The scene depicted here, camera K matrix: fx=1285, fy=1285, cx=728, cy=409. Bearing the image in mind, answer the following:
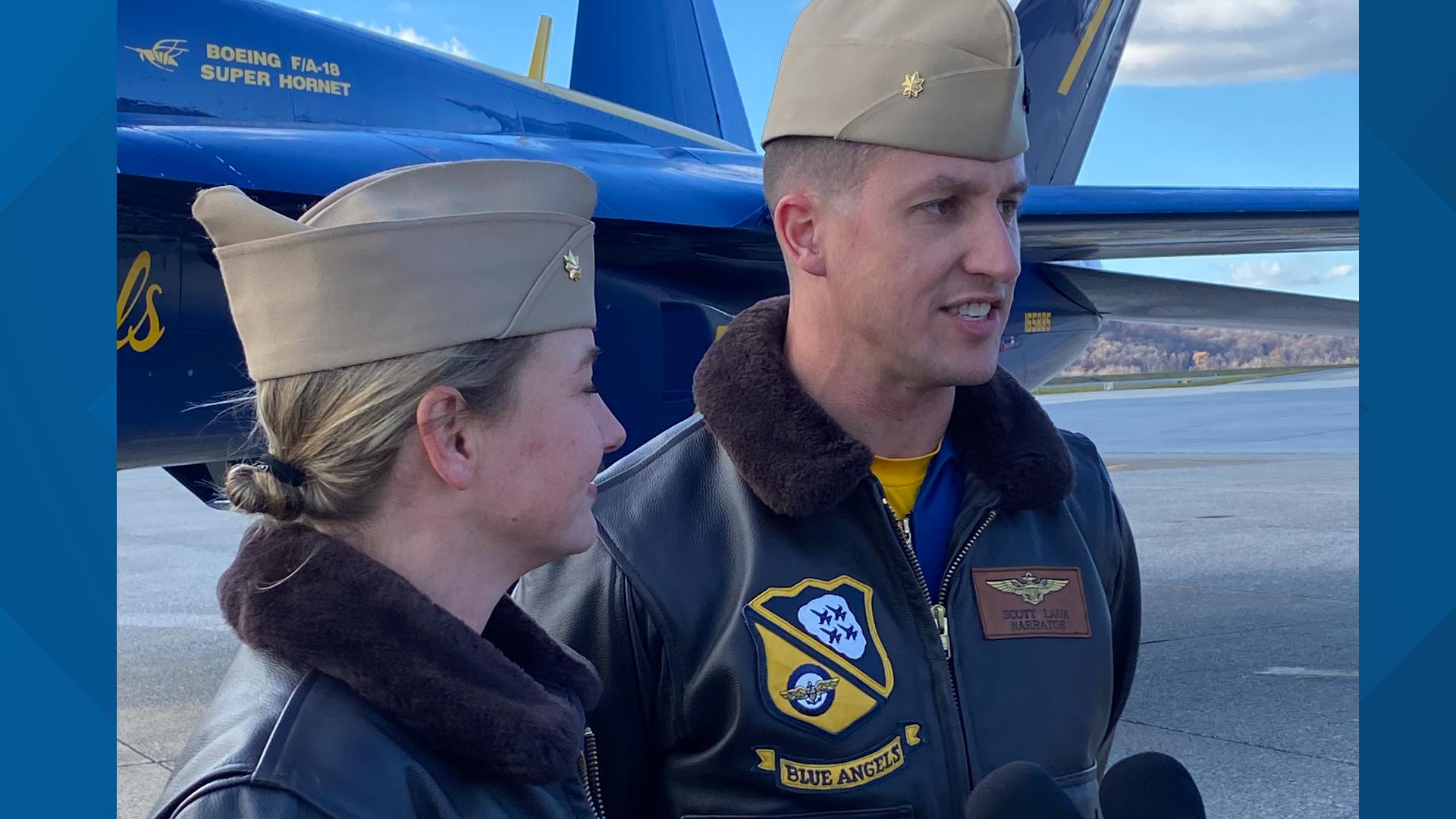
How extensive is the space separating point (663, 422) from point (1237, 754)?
3270mm

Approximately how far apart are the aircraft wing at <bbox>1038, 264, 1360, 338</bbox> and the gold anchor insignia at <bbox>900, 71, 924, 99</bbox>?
834 cm

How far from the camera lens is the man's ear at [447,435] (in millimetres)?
1276

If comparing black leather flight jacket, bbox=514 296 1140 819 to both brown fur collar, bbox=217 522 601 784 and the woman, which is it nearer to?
the woman

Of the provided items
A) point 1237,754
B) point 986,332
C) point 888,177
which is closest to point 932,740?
point 986,332

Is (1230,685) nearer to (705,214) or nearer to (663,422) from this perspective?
(663,422)

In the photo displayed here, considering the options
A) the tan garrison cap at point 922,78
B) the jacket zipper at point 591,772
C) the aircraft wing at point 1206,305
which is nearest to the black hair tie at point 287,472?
the jacket zipper at point 591,772

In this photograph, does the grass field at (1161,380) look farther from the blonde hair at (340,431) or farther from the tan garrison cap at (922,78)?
the blonde hair at (340,431)

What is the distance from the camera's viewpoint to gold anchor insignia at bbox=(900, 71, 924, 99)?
1.71 meters

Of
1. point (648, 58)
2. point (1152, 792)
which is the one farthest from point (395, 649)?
point (648, 58)

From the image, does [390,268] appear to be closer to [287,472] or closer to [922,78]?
[287,472]

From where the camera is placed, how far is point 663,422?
678 cm

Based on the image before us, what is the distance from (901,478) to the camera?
1844mm

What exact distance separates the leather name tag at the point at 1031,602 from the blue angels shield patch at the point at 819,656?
Result: 158 mm

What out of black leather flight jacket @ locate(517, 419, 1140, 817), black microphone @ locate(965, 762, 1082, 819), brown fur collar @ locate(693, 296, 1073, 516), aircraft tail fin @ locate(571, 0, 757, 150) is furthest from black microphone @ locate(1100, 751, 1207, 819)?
aircraft tail fin @ locate(571, 0, 757, 150)
